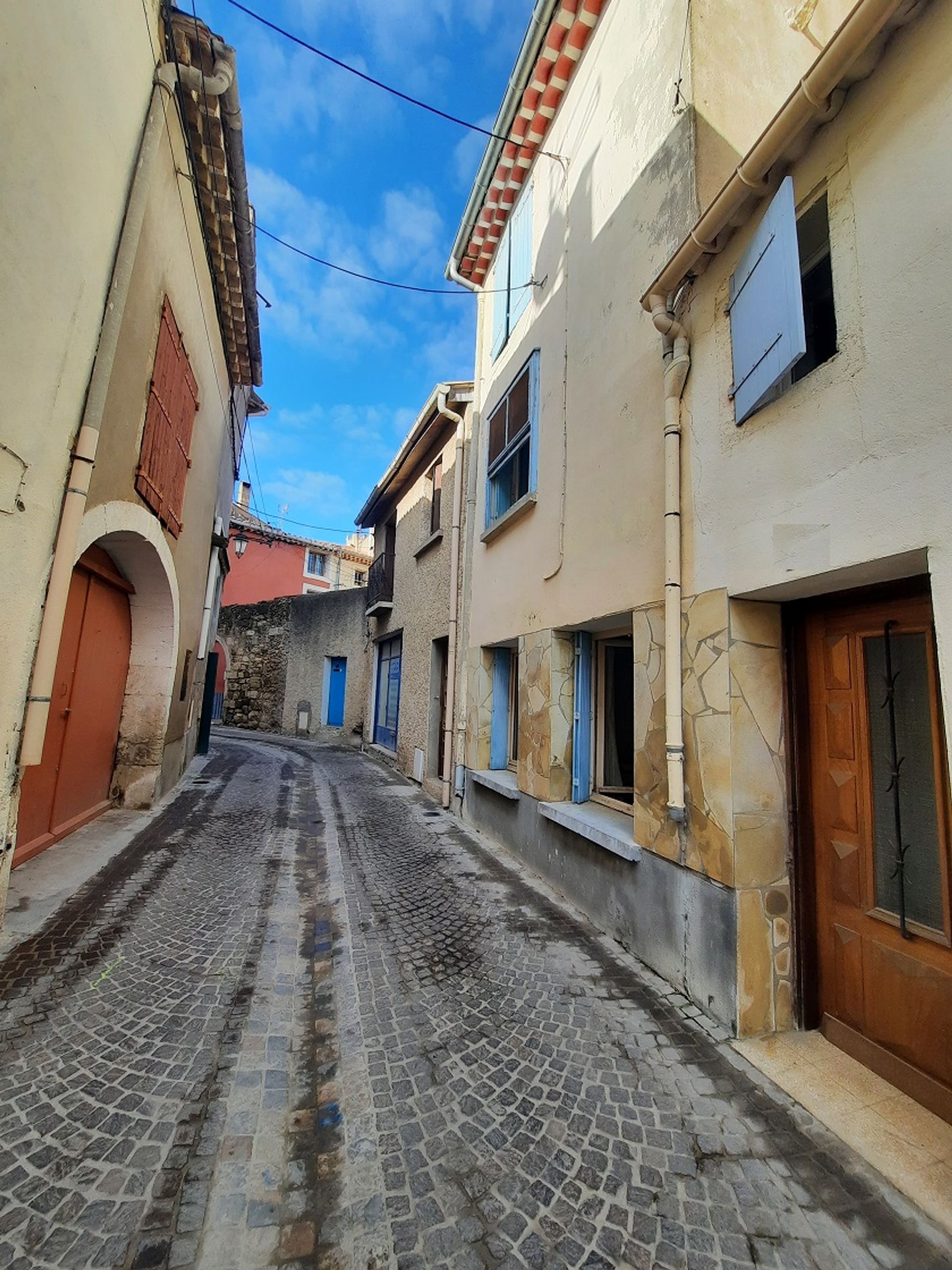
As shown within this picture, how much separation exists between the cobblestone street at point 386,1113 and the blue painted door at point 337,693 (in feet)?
37.4

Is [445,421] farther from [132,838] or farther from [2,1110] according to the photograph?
[2,1110]

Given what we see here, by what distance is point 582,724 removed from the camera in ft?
14.8

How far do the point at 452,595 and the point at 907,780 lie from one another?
5917mm

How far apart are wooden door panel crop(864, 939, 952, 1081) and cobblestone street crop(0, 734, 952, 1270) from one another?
21.0 inches

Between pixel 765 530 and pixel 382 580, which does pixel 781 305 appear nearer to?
pixel 765 530

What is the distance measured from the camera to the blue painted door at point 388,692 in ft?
36.4

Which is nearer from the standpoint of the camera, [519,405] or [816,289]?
[816,289]

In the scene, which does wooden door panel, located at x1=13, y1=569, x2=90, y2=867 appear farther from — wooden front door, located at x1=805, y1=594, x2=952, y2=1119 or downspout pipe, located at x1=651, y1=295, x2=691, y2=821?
wooden front door, located at x1=805, y1=594, x2=952, y2=1119

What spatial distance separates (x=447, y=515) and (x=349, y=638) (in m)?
7.69

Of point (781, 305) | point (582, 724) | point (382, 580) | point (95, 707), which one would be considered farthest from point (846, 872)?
point (382, 580)

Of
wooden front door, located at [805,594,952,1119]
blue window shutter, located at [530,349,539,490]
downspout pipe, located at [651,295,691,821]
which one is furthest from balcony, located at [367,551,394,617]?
wooden front door, located at [805,594,952,1119]

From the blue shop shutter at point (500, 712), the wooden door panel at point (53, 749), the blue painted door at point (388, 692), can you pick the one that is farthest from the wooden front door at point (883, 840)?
the blue painted door at point (388, 692)

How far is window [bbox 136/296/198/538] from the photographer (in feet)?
15.5

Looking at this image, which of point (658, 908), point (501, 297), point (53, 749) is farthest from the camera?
point (501, 297)
